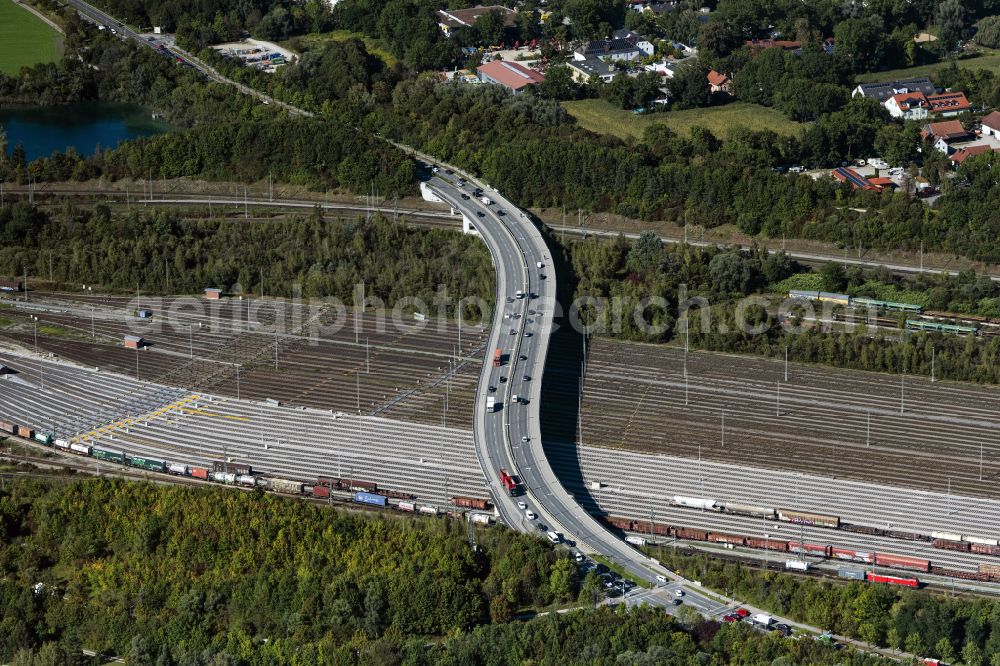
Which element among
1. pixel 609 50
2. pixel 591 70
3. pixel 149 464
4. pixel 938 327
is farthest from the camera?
pixel 609 50

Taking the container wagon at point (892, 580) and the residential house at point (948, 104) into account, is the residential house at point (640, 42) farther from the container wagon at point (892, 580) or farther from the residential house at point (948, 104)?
the container wagon at point (892, 580)

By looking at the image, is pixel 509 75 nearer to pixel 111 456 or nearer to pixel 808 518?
pixel 111 456

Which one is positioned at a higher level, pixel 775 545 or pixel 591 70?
pixel 591 70

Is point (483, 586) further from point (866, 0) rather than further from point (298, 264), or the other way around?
point (866, 0)

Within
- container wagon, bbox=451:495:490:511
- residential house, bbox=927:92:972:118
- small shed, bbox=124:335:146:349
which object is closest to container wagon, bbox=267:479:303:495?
container wagon, bbox=451:495:490:511

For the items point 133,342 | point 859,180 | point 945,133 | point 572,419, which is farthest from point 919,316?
point 133,342

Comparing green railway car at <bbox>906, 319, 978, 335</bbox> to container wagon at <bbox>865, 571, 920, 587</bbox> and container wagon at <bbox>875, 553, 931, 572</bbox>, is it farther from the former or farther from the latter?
container wagon at <bbox>865, 571, 920, 587</bbox>

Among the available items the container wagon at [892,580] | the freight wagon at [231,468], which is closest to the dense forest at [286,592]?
the freight wagon at [231,468]
